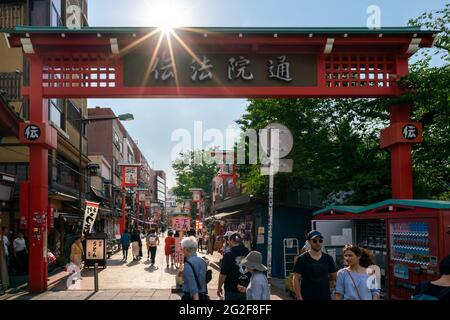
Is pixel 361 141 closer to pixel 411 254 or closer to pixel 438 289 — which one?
pixel 411 254

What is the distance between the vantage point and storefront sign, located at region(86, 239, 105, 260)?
73.2 feet

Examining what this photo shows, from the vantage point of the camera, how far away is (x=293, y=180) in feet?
71.9

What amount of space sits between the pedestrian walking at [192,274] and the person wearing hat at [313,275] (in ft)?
4.30

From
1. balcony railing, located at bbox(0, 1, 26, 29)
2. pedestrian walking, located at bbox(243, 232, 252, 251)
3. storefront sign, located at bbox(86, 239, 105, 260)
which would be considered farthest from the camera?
balcony railing, located at bbox(0, 1, 26, 29)

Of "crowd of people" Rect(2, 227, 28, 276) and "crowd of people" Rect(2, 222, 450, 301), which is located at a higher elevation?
"crowd of people" Rect(2, 222, 450, 301)

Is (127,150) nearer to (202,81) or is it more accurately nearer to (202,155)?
(202,155)

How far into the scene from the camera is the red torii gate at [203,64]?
1482 centimetres

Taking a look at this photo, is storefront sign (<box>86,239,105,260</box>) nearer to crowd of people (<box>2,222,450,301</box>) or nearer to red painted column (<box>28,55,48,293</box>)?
red painted column (<box>28,55,48,293</box>)

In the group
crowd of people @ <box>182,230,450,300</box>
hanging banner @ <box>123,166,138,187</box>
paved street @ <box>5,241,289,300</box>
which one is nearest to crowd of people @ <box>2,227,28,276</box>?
paved street @ <box>5,241,289,300</box>

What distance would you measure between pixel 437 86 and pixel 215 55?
6174mm

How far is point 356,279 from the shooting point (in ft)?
21.5

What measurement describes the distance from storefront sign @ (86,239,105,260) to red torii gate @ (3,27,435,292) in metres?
6.79
